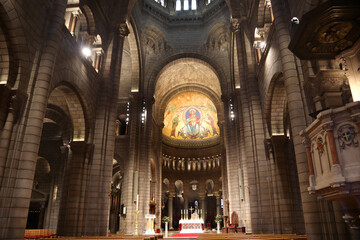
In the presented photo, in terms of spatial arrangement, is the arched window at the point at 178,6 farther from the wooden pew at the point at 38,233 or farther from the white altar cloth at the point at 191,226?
the wooden pew at the point at 38,233

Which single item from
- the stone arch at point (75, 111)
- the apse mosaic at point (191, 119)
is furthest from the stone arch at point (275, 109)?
the apse mosaic at point (191, 119)

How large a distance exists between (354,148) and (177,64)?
23432 millimetres

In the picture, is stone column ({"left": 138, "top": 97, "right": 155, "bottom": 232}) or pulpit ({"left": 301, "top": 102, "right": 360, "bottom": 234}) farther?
stone column ({"left": 138, "top": 97, "right": 155, "bottom": 232})

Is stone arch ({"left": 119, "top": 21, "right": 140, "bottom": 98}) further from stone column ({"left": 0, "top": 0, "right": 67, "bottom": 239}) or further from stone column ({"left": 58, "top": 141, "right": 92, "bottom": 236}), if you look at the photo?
stone column ({"left": 0, "top": 0, "right": 67, "bottom": 239})

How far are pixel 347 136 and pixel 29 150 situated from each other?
7867mm

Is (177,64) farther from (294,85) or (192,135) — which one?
(294,85)

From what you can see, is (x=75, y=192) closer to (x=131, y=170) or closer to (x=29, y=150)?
(x=29, y=150)

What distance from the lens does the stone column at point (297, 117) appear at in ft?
22.2

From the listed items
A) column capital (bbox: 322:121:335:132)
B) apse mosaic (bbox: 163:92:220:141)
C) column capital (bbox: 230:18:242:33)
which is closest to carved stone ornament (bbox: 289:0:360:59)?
column capital (bbox: 322:121:335:132)

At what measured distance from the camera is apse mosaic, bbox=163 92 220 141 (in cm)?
3359

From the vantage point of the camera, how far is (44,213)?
19422 mm

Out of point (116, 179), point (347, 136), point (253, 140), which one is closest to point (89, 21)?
point (253, 140)

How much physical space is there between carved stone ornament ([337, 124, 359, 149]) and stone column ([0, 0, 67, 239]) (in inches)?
303

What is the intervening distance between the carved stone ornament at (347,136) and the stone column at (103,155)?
10.1m
